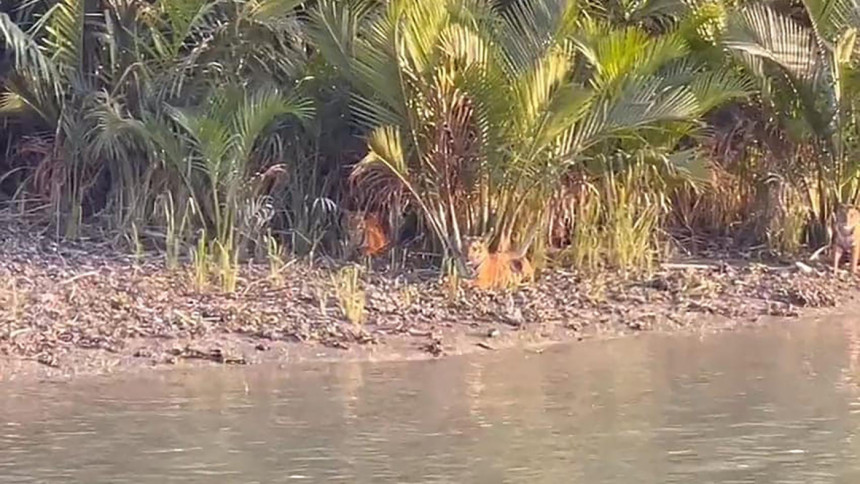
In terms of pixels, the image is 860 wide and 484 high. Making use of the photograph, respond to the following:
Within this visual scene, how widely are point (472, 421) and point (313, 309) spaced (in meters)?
2.21

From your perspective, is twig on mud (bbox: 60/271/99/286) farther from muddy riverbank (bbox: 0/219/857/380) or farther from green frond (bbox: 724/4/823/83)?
green frond (bbox: 724/4/823/83)

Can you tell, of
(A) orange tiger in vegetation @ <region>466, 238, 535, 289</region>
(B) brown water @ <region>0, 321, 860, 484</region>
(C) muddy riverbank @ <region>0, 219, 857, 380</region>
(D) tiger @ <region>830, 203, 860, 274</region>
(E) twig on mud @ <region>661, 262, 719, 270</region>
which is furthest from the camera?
(D) tiger @ <region>830, 203, 860, 274</region>

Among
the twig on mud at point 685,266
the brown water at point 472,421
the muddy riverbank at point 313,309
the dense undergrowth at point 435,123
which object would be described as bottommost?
the brown water at point 472,421

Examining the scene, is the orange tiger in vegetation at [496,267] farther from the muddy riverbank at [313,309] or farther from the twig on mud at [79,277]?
the twig on mud at [79,277]

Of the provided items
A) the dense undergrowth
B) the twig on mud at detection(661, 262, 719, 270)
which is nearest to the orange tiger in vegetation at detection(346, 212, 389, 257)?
the dense undergrowth

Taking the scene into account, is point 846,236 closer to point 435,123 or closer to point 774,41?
point 774,41

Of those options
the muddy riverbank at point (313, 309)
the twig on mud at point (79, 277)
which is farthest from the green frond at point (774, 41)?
the twig on mud at point (79, 277)

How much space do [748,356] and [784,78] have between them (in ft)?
9.13

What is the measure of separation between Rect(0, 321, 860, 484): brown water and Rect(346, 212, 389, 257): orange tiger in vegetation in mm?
2125

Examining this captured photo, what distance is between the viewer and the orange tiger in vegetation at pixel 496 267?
8.99 meters

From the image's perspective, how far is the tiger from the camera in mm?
9867

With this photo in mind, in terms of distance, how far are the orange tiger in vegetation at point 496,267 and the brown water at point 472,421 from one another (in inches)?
45.1

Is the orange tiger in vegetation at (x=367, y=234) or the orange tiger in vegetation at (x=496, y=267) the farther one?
the orange tiger in vegetation at (x=367, y=234)

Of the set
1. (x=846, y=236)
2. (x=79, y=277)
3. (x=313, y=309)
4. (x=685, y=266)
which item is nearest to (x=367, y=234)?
(x=313, y=309)
